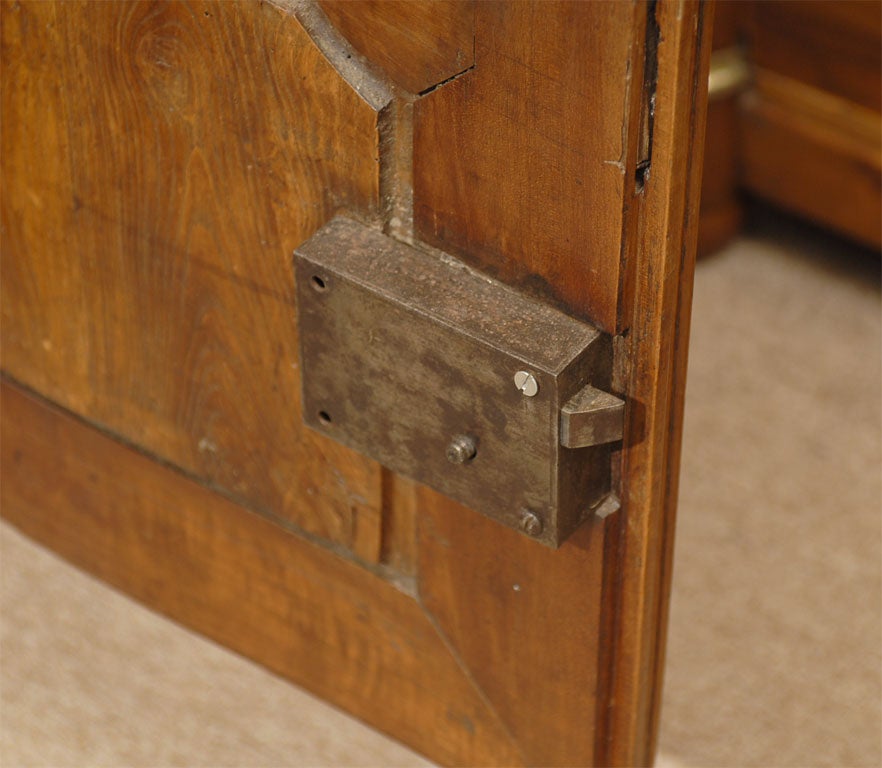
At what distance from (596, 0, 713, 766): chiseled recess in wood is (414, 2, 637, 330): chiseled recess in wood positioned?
2 cm

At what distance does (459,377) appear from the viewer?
0.86 metres

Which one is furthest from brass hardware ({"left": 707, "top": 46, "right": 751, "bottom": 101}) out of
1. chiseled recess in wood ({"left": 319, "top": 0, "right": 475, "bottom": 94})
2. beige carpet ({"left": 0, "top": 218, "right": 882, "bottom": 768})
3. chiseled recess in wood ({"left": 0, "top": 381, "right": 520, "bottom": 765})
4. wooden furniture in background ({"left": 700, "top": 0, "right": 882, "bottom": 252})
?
chiseled recess in wood ({"left": 319, "top": 0, "right": 475, "bottom": 94})

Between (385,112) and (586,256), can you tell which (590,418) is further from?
(385,112)

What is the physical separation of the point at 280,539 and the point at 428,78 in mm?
417

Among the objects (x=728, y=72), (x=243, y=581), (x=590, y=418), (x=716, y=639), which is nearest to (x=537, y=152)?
(x=590, y=418)

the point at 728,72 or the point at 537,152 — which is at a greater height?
the point at 537,152

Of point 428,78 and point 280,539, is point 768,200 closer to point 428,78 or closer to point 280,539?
point 280,539

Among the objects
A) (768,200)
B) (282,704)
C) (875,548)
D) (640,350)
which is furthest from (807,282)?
(640,350)

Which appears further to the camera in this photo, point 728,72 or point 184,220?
point 728,72

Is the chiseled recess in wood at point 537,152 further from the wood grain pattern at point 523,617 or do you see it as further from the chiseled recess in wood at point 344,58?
the wood grain pattern at point 523,617

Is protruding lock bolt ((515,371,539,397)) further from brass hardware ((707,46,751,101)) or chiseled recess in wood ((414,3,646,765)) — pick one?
brass hardware ((707,46,751,101))

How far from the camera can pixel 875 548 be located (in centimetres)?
140

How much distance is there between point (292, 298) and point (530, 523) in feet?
0.66

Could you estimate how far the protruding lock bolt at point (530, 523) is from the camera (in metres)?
0.88
